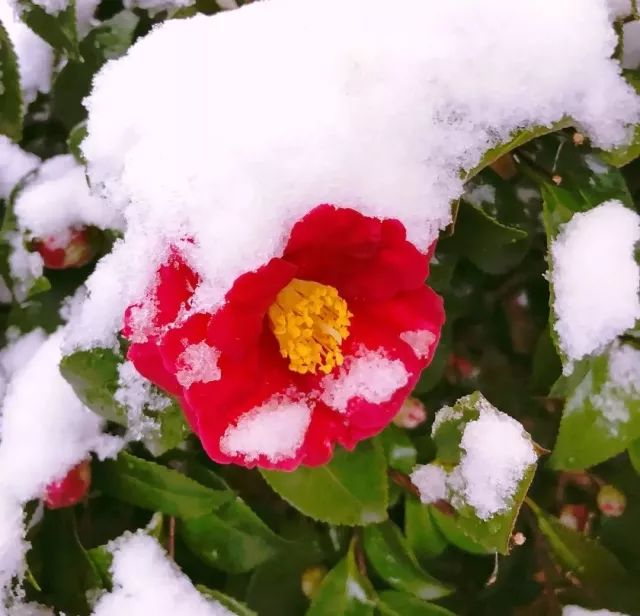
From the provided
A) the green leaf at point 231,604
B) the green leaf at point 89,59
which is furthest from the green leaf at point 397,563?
the green leaf at point 89,59

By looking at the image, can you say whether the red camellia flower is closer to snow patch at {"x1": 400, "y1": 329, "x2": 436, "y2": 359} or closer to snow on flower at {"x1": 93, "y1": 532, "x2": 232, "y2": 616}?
snow patch at {"x1": 400, "y1": 329, "x2": 436, "y2": 359}

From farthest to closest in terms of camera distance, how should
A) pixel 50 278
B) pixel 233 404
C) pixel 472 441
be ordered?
pixel 50 278 → pixel 472 441 → pixel 233 404

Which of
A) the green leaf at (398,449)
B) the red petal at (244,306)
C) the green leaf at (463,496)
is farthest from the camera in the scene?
the green leaf at (398,449)

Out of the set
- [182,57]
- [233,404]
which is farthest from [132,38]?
[233,404]

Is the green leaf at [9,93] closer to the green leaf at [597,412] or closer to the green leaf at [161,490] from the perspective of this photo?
the green leaf at [161,490]

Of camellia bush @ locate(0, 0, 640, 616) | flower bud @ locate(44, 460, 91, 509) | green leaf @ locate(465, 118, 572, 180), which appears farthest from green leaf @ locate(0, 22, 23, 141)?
green leaf @ locate(465, 118, 572, 180)

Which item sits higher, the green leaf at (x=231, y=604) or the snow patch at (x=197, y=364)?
the snow patch at (x=197, y=364)

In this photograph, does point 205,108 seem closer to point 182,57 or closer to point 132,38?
point 182,57
